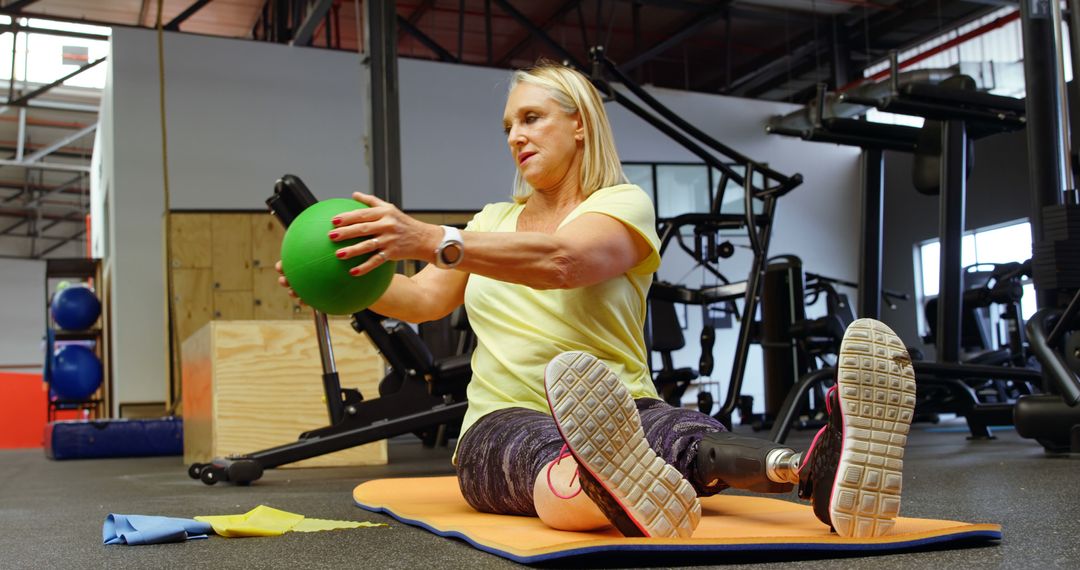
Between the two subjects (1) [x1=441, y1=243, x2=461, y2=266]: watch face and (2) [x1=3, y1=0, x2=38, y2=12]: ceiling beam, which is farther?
(2) [x1=3, y1=0, x2=38, y2=12]: ceiling beam

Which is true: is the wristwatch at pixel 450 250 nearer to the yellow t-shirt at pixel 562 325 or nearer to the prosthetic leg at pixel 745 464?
the yellow t-shirt at pixel 562 325

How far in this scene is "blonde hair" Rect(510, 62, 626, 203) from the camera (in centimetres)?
181

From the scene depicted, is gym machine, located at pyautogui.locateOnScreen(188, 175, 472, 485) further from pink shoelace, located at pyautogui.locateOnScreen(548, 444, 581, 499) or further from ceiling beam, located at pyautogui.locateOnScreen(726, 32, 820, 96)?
ceiling beam, located at pyautogui.locateOnScreen(726, 32, 820, 96)

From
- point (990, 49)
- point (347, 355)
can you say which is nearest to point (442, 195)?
point (347, 355)

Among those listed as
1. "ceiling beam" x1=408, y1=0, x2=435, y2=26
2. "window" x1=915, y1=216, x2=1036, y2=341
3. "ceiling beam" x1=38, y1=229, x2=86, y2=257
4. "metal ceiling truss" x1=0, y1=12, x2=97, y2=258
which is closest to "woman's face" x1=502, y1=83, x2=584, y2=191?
"metal ceiling truss" x1=0, y1=12, x2=97, y2=258

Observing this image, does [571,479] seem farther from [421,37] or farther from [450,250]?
[421,37]

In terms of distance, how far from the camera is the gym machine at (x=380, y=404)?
3.19m

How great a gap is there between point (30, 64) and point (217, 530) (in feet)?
36.1

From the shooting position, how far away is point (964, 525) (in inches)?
56.0

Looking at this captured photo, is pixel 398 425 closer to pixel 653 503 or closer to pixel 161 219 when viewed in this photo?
pixel 653 503

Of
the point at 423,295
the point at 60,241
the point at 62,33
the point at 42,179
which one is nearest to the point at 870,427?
the point at 423,295

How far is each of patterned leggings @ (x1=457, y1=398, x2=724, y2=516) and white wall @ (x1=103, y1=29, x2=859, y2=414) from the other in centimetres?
643

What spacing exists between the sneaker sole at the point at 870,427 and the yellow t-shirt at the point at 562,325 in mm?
466

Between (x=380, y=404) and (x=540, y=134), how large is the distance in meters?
1.84
